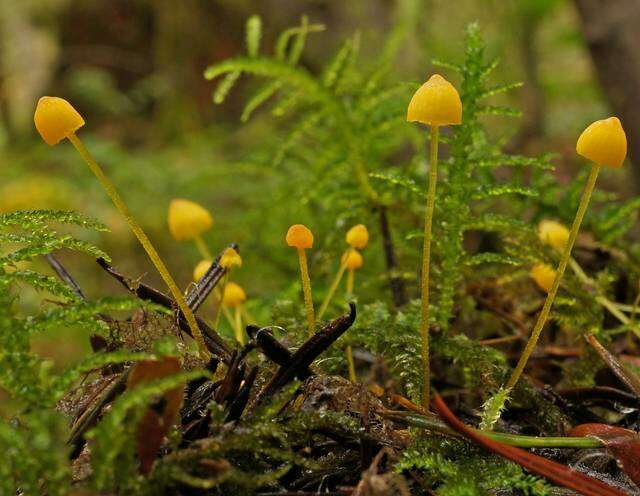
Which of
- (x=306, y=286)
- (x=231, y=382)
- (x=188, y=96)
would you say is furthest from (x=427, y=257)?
(x=188, y=96)

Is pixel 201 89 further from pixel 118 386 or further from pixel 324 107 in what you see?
pixel 118 386

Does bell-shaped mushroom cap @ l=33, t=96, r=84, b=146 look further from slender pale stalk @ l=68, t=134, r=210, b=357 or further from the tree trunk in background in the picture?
the tree trunk in background

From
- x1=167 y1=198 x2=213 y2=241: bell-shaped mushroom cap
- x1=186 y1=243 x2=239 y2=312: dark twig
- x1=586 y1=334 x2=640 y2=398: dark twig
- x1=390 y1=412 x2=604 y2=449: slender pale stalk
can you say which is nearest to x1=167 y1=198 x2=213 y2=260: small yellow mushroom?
x1=167 y1=198 x2=213 y2=241: bell-shaped mushroom cap

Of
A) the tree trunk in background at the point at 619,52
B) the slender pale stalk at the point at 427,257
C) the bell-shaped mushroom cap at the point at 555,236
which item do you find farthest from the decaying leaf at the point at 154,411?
the tree trunk in background at the point at 619,52

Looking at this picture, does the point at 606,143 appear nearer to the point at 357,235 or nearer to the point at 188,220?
the point at 357,235

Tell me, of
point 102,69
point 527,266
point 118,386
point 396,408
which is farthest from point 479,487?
point 102,69
